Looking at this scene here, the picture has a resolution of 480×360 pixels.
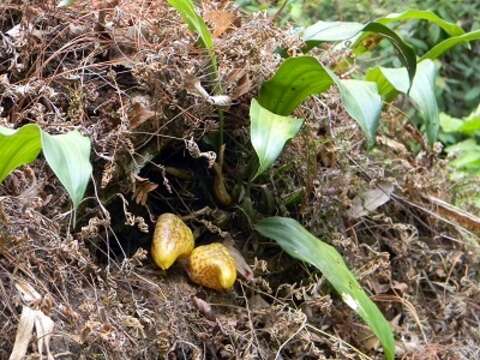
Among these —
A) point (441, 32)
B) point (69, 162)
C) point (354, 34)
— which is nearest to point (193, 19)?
point (354, 34)

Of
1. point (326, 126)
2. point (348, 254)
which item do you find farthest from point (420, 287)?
point (326, 126)

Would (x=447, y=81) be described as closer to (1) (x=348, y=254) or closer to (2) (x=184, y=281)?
(1) (x=348, y=254)

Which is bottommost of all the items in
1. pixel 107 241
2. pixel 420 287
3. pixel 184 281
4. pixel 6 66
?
pixel 420 287

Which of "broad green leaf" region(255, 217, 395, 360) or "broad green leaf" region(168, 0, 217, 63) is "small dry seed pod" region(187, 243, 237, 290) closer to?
"broad green leaf" region(255, 217, 395, 360)

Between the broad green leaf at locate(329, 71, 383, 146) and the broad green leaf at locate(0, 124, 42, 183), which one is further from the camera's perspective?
the broad green leaf at locate(329, 71, 383, 146)

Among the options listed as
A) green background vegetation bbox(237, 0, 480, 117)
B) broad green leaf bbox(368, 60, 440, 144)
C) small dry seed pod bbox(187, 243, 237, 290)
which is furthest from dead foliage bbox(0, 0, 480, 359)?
green background vegetation bbox(237, 0, 480, 117)
